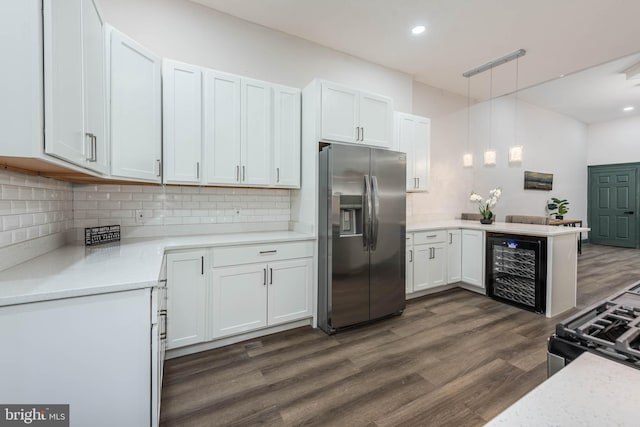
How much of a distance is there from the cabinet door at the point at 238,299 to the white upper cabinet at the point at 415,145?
8.47 feet

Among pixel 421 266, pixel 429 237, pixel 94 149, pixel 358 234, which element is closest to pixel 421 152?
pixel 429 237

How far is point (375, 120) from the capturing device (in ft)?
10.9

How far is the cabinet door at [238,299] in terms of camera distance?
2471 mm

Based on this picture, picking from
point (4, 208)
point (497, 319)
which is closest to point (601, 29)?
point (497, 319)

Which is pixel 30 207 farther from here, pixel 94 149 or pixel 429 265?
pixel 429 265

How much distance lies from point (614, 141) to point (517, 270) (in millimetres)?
7395

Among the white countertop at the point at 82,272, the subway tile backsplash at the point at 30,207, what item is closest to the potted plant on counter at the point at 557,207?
the white countertop at the point at 82,272

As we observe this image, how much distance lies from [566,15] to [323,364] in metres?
4.23

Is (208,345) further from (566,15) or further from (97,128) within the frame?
(566,15)

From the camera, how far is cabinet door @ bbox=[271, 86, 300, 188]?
297cm

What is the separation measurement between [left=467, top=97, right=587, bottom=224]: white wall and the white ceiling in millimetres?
1524

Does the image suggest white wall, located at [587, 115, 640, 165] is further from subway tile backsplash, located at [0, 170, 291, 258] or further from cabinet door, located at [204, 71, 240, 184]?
cabinet door, located at [204, 71, 240, 184]

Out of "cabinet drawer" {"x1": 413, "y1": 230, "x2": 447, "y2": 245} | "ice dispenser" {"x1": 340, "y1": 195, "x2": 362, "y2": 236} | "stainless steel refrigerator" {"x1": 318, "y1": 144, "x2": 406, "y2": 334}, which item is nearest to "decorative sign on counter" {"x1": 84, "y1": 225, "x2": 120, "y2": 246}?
"stainless steel refrigerator" {"x1": 318, "y1": 144, "x2": 406, "y2": 334}

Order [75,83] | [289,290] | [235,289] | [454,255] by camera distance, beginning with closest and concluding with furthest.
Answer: [75,83], [235,289], [289,290], [454,255]
